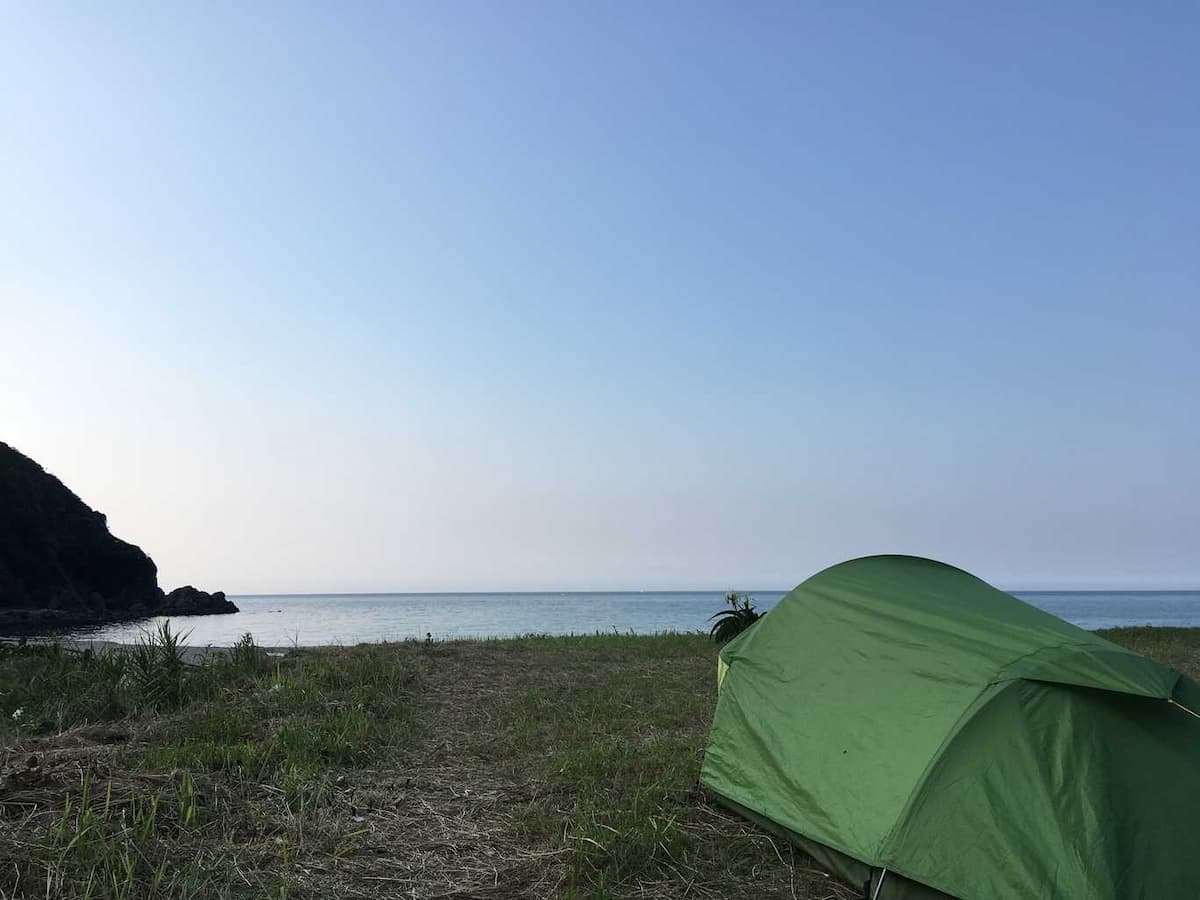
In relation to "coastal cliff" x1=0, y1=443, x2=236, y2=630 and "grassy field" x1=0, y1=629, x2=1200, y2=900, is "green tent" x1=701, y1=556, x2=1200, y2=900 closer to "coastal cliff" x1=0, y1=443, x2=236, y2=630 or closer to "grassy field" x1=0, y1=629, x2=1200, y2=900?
"grassy field" x1=0, y1=629, x2=1200, y2=900

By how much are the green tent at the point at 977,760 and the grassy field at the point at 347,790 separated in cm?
49

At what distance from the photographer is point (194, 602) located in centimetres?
7006

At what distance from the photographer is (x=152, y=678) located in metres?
8.17

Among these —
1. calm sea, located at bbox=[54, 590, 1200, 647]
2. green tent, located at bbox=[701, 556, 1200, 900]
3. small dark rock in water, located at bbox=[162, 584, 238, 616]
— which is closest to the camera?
green tent, located at bbox=[701, 556, 1200, 900]

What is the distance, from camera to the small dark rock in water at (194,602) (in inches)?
2692

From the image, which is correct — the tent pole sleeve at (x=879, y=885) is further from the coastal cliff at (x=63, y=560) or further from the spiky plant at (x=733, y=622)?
the coastal cliff at (x=63, y=560)

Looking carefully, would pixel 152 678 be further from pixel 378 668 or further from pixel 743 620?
pixel 743 620

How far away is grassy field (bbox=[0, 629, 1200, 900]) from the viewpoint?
421cm

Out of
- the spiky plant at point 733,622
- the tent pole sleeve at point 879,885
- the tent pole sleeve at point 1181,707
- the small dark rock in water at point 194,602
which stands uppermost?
the tent pole sleeve at point 1181,707

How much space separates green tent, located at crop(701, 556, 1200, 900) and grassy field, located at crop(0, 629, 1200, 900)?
1.60 feet

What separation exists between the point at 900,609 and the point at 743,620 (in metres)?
9.75

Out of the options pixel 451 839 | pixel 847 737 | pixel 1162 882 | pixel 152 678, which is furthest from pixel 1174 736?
pixel 152 678

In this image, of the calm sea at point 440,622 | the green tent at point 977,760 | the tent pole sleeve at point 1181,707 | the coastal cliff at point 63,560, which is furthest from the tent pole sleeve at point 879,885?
the coastal cliff at point 63,560

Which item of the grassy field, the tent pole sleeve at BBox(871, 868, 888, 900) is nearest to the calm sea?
the grassy field
